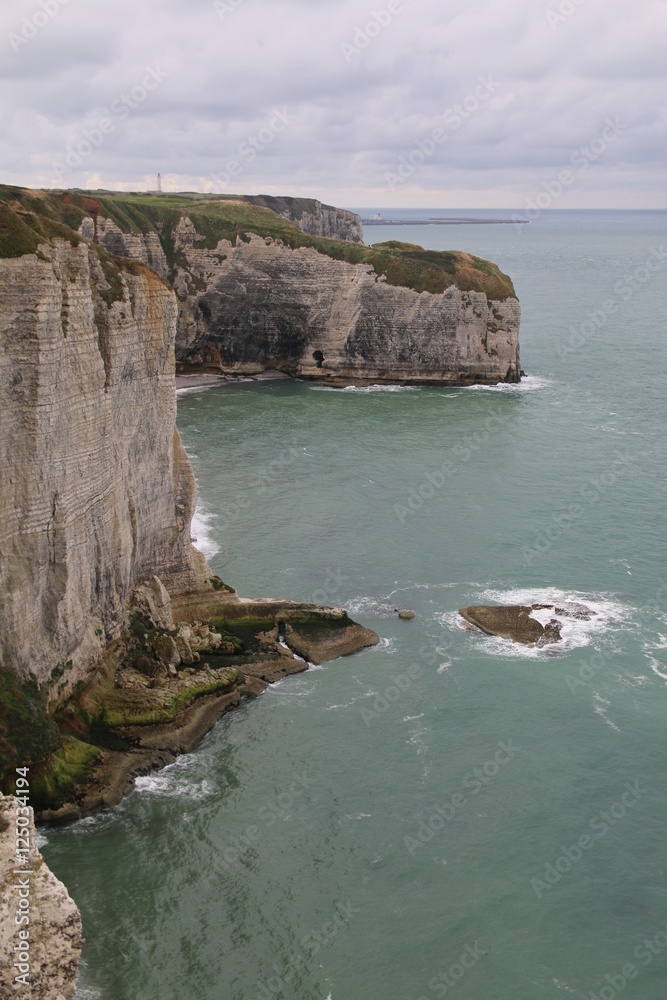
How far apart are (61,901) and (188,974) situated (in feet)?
18.0

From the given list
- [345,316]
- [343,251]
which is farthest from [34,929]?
[343,251]

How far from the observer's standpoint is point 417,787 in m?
33.0

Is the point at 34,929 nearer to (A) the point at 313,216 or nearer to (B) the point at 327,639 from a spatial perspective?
(B) the point at 327,639

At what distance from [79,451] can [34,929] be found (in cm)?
1637

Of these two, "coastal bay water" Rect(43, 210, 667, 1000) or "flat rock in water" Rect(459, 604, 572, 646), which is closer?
"coastal bay water" Rect(43, 210, 667, 1000)

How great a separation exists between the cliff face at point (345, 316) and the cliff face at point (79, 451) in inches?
2243

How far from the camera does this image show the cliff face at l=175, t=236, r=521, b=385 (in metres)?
95.1

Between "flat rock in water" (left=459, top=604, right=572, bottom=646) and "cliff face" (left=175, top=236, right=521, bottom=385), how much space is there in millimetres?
53907

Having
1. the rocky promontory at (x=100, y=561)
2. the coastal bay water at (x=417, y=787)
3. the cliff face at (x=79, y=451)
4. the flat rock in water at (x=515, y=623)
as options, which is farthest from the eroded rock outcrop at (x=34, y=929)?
the flat rock in water at (x=515, y=623)

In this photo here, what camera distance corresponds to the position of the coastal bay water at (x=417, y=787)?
2622 cm

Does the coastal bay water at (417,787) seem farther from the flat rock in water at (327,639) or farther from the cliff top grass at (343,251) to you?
the cliff top grass at (343,251)

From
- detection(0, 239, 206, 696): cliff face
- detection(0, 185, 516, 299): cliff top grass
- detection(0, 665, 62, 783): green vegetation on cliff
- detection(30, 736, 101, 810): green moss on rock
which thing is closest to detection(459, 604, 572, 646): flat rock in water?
detection(0, 239, 206, 696): cliff face

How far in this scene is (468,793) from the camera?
1289 inches

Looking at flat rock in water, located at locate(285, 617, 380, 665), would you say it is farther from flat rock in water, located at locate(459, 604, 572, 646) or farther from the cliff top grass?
the cliff top grass
